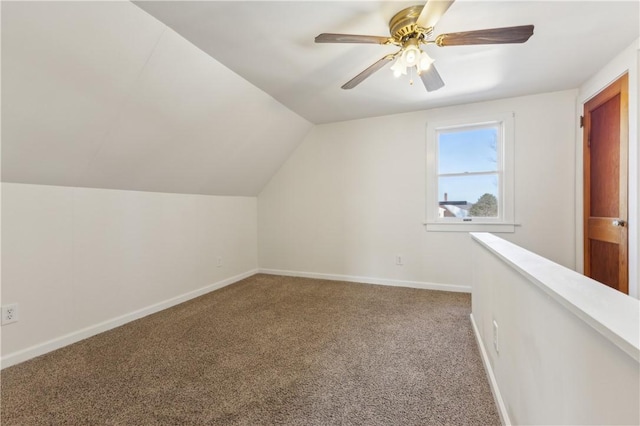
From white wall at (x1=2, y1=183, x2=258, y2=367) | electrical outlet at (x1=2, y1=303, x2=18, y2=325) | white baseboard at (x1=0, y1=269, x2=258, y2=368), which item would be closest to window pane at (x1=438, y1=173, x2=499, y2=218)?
white wall at (x1=2, y1=183, x2=258, y2=367)

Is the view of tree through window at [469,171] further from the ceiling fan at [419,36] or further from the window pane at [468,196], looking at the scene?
the ceiling fan at [419,36]

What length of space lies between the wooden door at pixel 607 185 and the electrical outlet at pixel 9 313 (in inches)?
175

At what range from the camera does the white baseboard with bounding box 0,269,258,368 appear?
185 centimetres

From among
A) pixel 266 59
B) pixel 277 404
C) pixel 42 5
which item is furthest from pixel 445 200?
pixel 42 5

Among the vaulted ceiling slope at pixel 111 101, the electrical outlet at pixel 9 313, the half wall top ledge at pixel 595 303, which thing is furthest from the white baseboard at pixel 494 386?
the electrical outlet at pixel 9 313

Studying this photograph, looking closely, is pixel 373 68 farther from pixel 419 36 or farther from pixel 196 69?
pixel 196 69

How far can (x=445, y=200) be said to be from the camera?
11.1 feet

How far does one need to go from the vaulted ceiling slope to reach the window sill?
2.35 metres

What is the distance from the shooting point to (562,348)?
2.40 feet

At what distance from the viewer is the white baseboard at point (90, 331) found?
6.06 feet

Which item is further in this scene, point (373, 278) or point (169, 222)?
point (373, 278)

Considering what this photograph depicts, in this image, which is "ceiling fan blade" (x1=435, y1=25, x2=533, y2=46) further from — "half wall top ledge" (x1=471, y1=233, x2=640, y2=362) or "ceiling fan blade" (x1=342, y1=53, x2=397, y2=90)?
"half wall top ledge" (x1=471, y1=233, x2=640, y2=362)

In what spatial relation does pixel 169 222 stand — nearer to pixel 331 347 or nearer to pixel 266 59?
pixel 266 59

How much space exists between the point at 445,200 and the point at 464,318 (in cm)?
144
